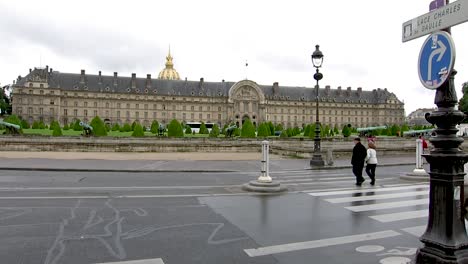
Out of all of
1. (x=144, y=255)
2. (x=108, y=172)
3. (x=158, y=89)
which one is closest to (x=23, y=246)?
(x=144, y=255)

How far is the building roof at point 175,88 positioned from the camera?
10625cm

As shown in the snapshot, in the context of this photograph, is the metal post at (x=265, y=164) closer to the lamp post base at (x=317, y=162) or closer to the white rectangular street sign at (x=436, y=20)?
the white rectangular street sign at (x=436, y=20)

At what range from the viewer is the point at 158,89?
114 m

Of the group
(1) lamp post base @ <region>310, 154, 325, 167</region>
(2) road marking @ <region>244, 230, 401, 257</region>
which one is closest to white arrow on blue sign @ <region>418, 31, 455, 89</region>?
(2) road marking @ <region>244, 230, 401, 257</region>

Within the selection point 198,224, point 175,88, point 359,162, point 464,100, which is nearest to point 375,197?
point 359,162

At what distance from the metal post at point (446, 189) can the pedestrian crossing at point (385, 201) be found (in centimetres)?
222

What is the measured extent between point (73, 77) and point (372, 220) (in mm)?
115004

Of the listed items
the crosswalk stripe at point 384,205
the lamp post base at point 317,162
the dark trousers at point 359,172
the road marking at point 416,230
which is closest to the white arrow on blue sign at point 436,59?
the road marking at point 416,230

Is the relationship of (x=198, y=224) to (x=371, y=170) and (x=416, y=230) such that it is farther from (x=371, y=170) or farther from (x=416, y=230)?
(x=371, y=170)

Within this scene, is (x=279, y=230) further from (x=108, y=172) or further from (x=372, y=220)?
(x=108, y=172)

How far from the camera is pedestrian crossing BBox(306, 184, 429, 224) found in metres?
6.98

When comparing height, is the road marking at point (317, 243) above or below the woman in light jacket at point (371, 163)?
below

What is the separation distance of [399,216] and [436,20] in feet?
13.9

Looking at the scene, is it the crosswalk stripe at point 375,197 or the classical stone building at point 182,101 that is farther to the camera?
the classical stone building at point 182,101
